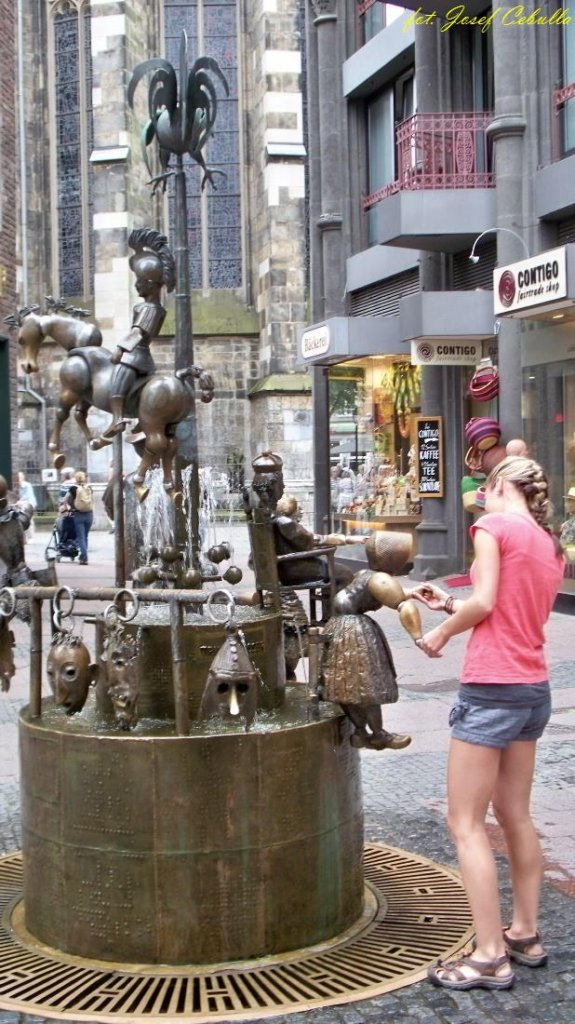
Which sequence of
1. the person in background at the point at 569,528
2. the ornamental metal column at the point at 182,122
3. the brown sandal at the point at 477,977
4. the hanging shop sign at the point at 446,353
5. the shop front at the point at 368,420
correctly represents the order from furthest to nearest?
the shop front at the point at 368,420 < the hanging shop sign at the point at 446,353 < the person in background at the point at 569,528 < the ornamental metal column at the point at 182,122 < the brown sandal at the point at 477,977

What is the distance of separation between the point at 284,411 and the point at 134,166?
24.4 ft

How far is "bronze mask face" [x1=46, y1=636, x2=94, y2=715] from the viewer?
4625 millimetres

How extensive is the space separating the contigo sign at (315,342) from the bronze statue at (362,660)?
14487mm

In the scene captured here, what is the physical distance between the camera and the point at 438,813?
636 centimetres

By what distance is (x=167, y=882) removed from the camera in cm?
431

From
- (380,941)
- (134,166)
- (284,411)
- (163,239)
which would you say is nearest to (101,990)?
(380,941)

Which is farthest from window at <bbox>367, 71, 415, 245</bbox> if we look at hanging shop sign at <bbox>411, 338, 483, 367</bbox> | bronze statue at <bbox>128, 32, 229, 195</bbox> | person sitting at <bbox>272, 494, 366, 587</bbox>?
person sitting at <bbox>272, 494, 366, 587</bbox>

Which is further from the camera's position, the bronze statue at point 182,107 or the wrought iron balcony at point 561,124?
the wrought iron balcony at point 561,124

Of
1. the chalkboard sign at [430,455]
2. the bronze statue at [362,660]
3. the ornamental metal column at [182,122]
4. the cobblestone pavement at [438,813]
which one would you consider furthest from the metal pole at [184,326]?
the chalkboard sign at [430,455]

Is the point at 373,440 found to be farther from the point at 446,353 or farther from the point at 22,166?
the point at 22,166

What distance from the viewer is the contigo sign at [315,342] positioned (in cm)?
1897

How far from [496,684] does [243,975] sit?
137cm

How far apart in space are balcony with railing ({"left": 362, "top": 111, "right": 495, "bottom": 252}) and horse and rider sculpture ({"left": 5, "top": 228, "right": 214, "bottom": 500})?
909 cm

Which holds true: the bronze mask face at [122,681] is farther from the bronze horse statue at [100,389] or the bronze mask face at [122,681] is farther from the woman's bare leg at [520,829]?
the bronze horse statue at [100,389]
